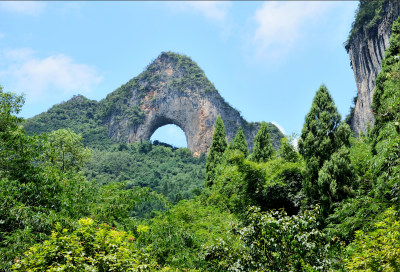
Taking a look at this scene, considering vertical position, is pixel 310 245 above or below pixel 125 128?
below

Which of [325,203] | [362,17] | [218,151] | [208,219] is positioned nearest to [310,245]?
[325,203]

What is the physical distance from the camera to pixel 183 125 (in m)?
74.9

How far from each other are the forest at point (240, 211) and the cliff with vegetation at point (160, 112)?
5674cm

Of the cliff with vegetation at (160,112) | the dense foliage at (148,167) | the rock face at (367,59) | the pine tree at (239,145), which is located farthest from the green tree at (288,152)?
the cliff with vegetation at (160,112)

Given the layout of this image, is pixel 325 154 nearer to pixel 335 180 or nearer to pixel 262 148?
pixel 335 180

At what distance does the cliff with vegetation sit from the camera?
73150mm

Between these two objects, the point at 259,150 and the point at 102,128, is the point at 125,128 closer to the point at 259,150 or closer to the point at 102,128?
the point at 102,128

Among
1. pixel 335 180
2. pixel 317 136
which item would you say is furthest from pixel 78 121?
pixel 335 180

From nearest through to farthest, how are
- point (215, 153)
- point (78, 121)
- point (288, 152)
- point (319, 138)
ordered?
point (319, 138) → point (288, 152) → point (215, 153) → point (78, 121)

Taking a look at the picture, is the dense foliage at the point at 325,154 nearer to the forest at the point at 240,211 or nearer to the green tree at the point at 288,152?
the forest at the point at 240,211

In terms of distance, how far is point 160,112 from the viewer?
7619cm

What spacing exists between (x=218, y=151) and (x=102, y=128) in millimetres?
64303

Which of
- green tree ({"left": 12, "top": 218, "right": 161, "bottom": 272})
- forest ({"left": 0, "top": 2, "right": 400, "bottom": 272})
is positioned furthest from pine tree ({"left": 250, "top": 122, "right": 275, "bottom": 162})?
green tree ({"left": 12, "top": 218, "right": 161, "bottom": 272})

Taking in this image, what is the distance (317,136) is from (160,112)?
65.5 meters
